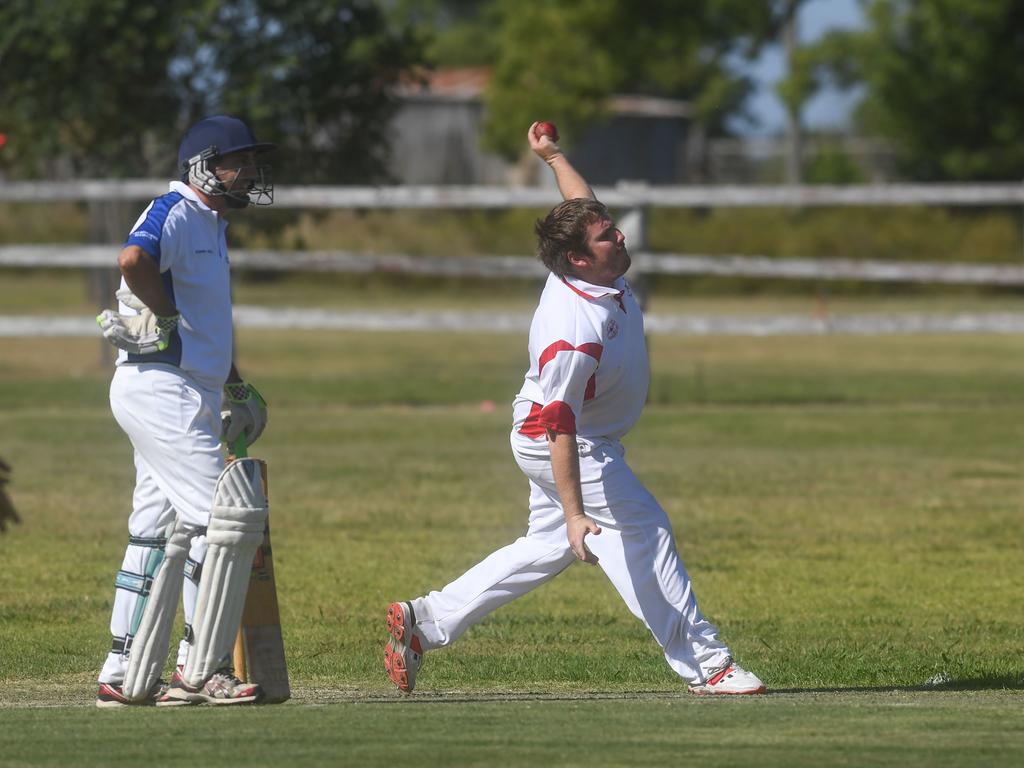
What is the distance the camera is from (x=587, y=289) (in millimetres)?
6641

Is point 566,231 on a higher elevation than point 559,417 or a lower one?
higher

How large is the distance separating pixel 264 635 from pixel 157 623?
36cm

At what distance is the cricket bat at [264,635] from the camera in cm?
655

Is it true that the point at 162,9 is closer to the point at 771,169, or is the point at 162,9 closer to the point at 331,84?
the point at 331,84

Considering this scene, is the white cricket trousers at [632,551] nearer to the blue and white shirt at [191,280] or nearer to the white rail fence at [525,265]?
the blue and white shirt at [191,280]

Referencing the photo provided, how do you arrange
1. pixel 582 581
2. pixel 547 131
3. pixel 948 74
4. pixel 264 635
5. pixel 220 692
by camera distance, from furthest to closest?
pixel 948 74 < pixel 582 581 < pixel 547 131 < pixel 264 635 < pixel 220 692

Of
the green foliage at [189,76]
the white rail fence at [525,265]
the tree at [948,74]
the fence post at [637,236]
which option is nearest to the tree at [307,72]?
the green foliage at [189,76]

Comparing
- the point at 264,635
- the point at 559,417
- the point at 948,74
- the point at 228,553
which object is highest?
the point at 948,74

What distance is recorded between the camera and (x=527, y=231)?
1638 inches

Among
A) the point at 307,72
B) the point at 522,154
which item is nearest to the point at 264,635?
the point at 307,72

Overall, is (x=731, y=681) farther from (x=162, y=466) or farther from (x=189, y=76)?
(x=189, y=76)

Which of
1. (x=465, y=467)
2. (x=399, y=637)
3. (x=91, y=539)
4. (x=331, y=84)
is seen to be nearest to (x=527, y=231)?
(x=331, y=84)

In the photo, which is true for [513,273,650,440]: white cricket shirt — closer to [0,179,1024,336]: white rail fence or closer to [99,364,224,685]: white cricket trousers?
[99,364,224,685]: white cricket trousers

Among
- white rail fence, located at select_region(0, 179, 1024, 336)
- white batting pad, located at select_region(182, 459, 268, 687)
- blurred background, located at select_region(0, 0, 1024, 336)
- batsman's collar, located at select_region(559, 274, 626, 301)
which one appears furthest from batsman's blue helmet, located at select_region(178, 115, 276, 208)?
white rail fence, located at select_region(0, 179, 1024, 336)
